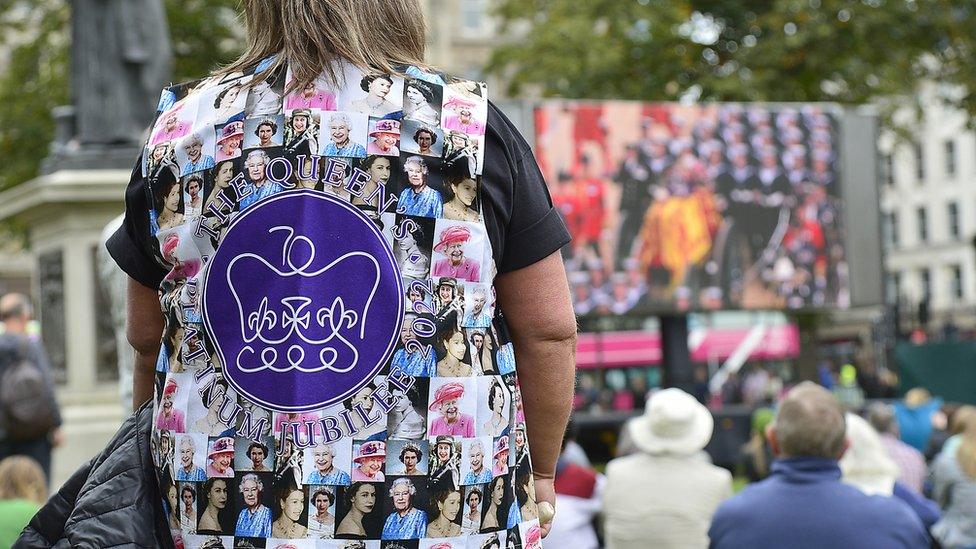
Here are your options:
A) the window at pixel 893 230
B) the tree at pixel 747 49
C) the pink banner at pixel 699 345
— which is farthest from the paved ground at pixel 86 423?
the window at pixel 893 230

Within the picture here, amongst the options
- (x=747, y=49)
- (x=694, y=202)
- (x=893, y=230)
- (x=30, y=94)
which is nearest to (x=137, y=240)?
(x=694, y=202)

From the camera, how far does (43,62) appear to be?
3042 cm

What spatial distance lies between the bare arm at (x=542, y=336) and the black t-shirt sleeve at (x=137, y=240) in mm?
567

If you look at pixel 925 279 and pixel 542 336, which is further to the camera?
pixel 925 279

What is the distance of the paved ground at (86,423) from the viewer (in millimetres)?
8398

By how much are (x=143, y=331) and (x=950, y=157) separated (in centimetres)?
7001

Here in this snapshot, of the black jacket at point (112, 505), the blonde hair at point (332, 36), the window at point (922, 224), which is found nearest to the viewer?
the black jacket at point (112, 505)

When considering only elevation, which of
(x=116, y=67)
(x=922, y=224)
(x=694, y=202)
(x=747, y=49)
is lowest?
(x=694, y=202)

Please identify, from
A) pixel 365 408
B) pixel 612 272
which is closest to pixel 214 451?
pixel 365 408

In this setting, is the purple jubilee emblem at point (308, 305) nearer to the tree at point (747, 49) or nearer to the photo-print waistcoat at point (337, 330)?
the photo-print waistcoat at point (337, 330)

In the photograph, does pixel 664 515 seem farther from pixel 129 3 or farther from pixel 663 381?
pixel 663 381

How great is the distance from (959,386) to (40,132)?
18501mm

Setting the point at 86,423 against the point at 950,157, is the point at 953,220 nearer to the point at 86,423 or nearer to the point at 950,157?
the point at 950,157

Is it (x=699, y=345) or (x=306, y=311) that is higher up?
(x=306, y=311)
